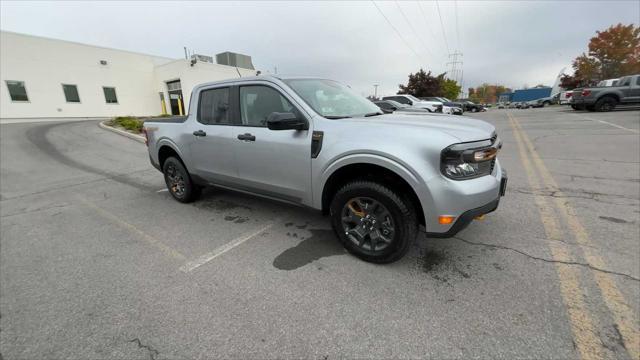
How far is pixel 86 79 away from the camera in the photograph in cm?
2189

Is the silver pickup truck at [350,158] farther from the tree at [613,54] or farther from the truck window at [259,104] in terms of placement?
the tree at [613,54]

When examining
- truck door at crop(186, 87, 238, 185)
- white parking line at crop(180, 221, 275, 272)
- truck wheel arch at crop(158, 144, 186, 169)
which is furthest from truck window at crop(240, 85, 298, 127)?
truck wheel arch at crop(158, 144, 186, 169)

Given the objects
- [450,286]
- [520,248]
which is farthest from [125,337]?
[520,248]

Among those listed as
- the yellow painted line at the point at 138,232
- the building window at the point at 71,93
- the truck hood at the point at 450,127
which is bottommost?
the yellow painted line at the point at 138,232

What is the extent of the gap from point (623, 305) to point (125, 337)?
11.4 ft

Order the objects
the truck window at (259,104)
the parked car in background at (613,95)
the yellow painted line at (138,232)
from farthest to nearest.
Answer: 1. the parked car in background at (613,95)
2. the truck window at (259,104)
3. the yellow painted line at (138,232)

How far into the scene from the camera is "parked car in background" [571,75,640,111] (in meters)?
14.9

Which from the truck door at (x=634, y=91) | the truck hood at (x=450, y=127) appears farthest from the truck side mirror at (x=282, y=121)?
the truck door at (x=634, y=91)

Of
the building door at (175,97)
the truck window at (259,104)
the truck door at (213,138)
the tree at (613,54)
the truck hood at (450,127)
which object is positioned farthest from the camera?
the tree at (613,54)

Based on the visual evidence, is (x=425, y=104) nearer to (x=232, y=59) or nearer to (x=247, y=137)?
(x=247, y=137)

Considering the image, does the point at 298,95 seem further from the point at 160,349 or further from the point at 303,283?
the point at 160,349

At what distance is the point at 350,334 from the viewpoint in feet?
6.19

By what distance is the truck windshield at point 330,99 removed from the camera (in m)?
2.99

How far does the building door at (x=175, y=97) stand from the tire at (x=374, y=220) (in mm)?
25570
